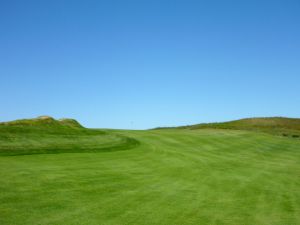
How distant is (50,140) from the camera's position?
2459cm

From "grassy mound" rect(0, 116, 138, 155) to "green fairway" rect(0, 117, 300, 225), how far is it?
86 mm

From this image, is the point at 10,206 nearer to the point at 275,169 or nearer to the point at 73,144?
the point at 73,144

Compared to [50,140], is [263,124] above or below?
above

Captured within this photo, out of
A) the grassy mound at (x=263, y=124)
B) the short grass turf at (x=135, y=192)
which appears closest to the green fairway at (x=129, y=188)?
the short grass turf at (x=135, y=192)

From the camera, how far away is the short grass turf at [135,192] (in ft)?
32.1

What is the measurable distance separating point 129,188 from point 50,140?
1250cm

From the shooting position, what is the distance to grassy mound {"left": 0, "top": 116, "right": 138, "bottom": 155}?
69.8 feet

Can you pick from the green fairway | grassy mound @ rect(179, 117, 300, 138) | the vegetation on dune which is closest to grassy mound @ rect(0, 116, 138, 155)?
the green fairway

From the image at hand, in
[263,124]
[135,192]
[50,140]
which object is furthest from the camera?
[263,124]

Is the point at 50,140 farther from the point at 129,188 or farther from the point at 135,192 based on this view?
the point at 135,192

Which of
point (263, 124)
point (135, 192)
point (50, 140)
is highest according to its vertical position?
point (263, 124)

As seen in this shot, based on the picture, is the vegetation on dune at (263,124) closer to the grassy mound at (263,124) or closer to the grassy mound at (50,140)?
the grassy mound at (263,124)

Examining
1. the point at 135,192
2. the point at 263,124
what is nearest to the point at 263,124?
the point at 263,124

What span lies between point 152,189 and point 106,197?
2467mm
